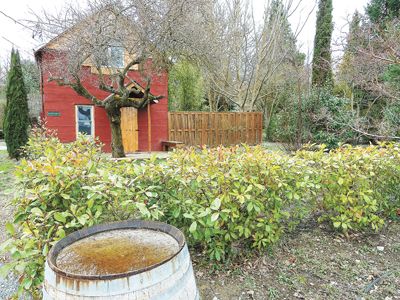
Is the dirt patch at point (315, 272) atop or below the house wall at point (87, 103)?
below

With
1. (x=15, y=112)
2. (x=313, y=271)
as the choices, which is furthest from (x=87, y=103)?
(x=313, y=271)

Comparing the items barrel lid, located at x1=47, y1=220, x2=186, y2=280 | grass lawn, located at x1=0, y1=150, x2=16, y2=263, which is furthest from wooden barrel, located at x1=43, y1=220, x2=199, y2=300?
grass lawn, located at x1=0, y1=150, x2=16, y2=263

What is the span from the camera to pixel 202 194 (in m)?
2.54

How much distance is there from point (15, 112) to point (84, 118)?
2317 mm

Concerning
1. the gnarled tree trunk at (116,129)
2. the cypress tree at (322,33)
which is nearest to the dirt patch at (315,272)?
the gnarled tree trunk at (116,129)

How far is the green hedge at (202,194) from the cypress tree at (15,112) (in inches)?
358

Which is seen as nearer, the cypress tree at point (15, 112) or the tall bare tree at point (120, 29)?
the tall bare tree at point (120, 29)

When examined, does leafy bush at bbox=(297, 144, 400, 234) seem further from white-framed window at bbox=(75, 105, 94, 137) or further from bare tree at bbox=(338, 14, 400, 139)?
white-framed window at bbox=(75, 105, 94, 137)

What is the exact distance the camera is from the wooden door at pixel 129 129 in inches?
459

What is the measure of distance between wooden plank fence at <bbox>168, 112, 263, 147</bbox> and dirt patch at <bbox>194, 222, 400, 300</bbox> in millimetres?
9866

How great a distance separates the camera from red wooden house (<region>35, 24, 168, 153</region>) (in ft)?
34.6

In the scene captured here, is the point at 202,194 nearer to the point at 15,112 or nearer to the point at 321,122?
the point at 321,122

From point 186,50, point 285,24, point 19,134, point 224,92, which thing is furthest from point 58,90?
point 285,24

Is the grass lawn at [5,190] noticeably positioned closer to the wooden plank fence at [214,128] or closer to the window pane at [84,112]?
the window pane at [84,112]
